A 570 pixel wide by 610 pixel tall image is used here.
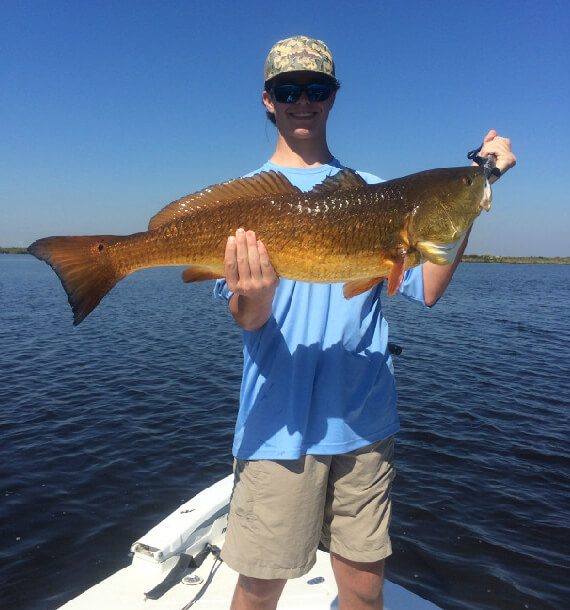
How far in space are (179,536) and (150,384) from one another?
34.8 feet

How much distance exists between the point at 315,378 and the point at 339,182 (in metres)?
1.20

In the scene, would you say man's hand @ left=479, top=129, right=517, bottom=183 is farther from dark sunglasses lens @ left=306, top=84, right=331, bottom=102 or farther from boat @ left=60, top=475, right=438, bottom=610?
boat @ left=60, top=475, right=438, bottom=610

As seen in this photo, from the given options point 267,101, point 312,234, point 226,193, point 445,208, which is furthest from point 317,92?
point 445,208

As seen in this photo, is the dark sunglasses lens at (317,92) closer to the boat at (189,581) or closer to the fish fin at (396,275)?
the fish fin at (396,275)

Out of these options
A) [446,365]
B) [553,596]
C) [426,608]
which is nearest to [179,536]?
[426,608]

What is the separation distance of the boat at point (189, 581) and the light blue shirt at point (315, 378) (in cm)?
201

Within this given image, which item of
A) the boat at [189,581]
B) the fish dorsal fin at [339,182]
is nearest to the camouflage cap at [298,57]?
the fish dorsal fin at [339,182]

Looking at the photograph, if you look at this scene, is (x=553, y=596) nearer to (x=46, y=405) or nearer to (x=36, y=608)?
(x=36, y=608)

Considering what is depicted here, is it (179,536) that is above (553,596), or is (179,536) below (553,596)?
above

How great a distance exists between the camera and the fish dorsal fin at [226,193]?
2904mm

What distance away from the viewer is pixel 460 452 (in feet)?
33.7

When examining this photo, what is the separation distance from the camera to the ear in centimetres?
344

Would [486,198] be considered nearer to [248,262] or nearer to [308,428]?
[248,262]

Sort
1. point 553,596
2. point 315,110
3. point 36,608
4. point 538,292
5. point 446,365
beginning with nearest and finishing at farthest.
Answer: point 315,110
point 36,608
point 553,596
point 446,365
point 538,292
